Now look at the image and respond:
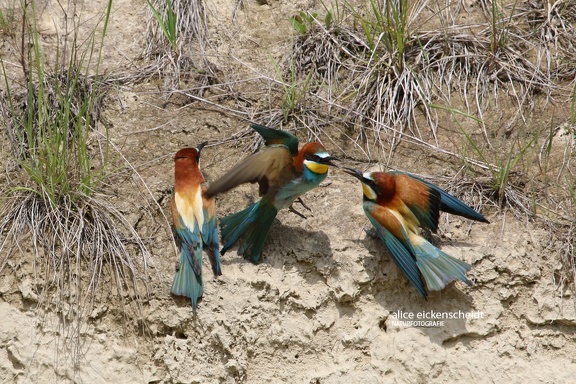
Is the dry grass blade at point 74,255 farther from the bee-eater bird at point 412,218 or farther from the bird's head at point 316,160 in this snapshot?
the bee-eater bird at point 412,218

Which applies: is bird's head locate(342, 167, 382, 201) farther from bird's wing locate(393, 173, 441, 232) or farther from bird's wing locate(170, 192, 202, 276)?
bird's wing locate(170, 192, 202, 276)

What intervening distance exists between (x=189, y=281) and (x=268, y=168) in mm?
606

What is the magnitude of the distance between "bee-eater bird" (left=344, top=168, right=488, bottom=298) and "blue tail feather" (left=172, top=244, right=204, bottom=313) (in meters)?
0.80

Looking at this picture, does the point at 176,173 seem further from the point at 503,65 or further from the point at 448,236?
the point at 503,65

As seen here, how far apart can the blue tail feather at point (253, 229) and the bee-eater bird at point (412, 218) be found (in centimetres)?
44

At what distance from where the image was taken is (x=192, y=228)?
3430 millimetres

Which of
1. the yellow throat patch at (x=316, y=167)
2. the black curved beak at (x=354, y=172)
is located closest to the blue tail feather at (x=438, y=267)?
the black curved beak at (x=354, y=172)

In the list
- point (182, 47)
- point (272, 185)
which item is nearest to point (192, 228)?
point (272, 185)

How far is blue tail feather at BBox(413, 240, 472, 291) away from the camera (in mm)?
3283

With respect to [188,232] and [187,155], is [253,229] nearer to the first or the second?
[188,232]

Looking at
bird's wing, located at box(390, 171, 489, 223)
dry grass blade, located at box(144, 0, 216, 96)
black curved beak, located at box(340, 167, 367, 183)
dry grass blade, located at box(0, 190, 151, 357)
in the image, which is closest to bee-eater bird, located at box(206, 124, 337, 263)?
black curved beak, located at box(340, 167, 367, 183)

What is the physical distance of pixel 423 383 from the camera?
10.8 feet

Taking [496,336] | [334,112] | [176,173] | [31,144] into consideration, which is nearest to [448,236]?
[496,336]

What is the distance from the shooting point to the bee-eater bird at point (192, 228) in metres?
3.29
